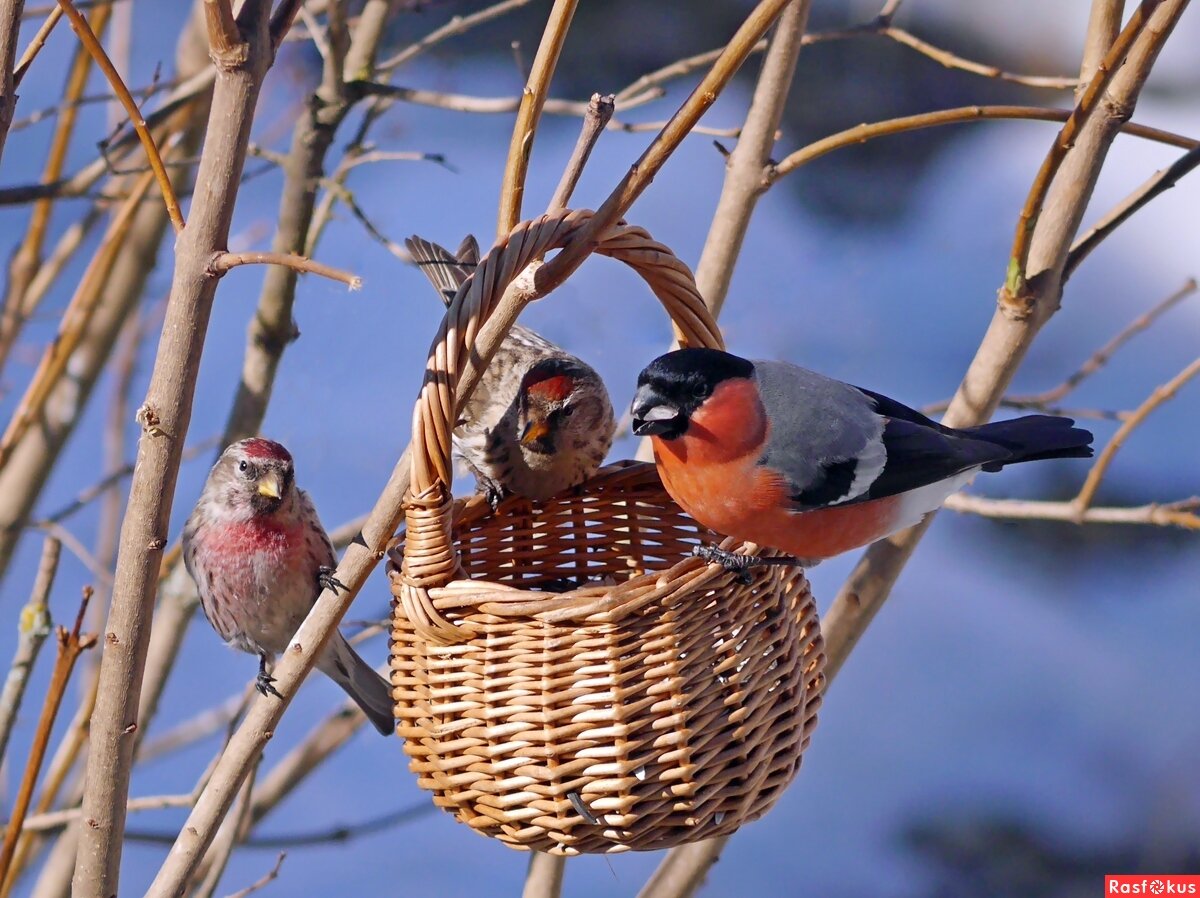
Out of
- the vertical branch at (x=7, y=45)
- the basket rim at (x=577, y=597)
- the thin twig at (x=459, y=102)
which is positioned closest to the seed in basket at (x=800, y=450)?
the basket rim at (x=577, y=597)

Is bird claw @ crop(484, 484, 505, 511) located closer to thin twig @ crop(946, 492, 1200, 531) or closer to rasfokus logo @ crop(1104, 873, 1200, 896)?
thin twig @ crop(946, 492, 1200, 531)

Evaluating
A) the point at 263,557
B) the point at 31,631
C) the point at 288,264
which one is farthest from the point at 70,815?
the point at 288,264

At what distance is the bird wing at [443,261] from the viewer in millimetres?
2445

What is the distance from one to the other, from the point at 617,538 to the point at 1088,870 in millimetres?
1959

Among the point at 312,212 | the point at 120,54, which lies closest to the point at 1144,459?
the point at 312,212

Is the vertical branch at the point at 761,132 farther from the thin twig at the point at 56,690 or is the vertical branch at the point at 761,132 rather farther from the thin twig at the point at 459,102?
the thin twig at the point at 56,690

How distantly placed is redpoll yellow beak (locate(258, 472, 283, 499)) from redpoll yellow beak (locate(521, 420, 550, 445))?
42cm

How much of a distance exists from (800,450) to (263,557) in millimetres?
945

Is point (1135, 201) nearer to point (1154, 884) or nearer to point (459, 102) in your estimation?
point (459, 102)

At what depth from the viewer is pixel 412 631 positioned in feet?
4.91

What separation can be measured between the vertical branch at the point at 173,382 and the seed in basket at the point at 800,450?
0.61 meters

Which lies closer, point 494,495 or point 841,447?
point 841,447

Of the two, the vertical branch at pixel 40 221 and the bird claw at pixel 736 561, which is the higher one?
the vertical branch at pixel 40 221

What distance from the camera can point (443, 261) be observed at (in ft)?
8.07
